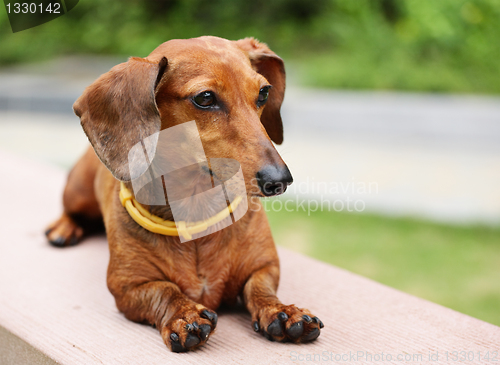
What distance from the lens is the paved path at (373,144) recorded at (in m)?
4.52

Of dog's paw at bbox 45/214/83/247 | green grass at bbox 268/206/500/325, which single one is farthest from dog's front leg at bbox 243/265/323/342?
green grass at bbox 268/206/500/325

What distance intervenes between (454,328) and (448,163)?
370 cm

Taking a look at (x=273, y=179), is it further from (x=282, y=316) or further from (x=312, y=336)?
(x=312, y=336)

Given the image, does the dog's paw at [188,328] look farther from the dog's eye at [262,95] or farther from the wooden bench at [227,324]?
the dog's eye at [262,95]

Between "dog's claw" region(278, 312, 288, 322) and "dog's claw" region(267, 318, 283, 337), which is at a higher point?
"dog's claw" region(278, 312, 288, 322)

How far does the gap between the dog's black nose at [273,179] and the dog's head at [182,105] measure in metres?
0.03

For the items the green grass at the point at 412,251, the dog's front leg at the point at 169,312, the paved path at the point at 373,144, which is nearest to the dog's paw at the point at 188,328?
the dog's front leg at the point at 169,312

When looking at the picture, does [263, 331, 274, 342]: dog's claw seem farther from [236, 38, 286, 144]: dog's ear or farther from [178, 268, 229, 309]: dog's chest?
[236, 38, 286, 144]: dog's ear

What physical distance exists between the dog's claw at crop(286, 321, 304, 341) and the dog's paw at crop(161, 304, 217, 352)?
8.9 inches

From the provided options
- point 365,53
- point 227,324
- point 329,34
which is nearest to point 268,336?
point 227,324

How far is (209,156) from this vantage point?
1.60 m

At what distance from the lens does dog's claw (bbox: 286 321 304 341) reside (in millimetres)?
1597

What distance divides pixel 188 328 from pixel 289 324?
297mm

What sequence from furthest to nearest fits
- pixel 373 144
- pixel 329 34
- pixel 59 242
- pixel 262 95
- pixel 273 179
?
pixel 329 34 → pixel 373 144 → pixel 59 242 → pixel 262 95 → pixel 273 179
